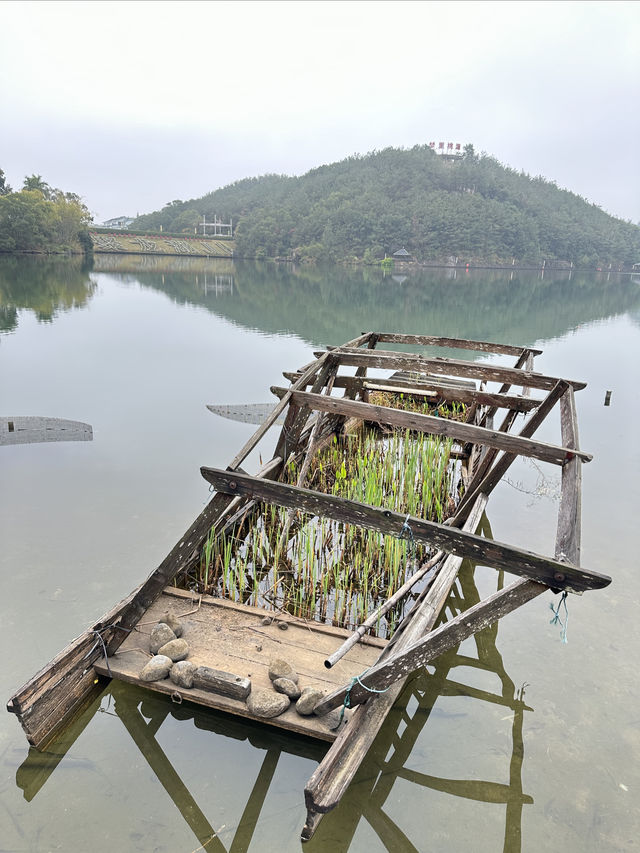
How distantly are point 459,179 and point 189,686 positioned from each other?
118376mm

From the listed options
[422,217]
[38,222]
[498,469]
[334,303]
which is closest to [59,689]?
[498,469]

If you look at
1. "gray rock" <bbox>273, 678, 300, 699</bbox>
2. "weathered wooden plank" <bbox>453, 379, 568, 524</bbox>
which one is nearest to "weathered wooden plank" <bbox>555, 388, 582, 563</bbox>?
"weathered wooden plank" <bbox>453, 379, 568, 524</bbox>

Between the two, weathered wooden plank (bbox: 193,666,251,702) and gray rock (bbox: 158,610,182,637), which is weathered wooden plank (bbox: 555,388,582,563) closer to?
weathered wooden plank (bbox: 193,666,251,702)

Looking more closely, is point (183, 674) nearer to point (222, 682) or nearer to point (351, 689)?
point (222, 682)

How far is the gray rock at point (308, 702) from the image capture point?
3215 millimetres

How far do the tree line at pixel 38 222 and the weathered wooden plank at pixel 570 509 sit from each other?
55.9 m

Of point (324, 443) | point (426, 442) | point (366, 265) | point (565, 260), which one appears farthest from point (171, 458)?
point (565, 260)

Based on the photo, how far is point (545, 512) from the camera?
7.43 m

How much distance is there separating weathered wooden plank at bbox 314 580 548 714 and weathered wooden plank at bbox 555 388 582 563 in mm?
377

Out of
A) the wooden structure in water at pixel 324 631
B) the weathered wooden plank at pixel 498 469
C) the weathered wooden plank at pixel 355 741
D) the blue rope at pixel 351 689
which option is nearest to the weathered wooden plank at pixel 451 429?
the wooden structure in water at pixel 324 631

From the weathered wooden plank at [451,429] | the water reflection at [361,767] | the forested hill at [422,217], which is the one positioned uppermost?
the forested hill at [422,217]

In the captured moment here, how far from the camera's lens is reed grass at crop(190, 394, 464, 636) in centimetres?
478

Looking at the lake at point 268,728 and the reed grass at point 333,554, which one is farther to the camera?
the reed grass at point 333,554

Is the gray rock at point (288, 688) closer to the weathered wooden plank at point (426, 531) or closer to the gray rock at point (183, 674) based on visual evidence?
the gray rock at point (183, 674)
